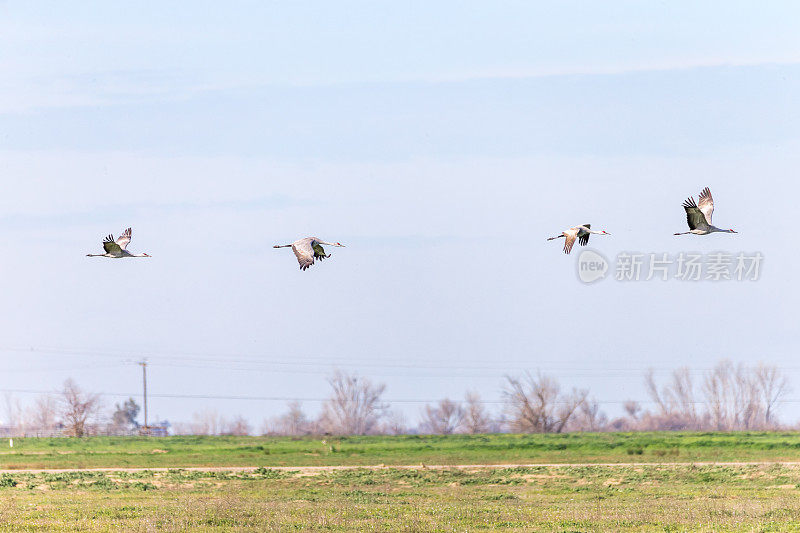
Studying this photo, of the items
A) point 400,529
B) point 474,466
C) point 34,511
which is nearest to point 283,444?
point 474,466

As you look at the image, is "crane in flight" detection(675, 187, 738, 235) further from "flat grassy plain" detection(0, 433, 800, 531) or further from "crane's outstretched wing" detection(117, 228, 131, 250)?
"crane's outstretched wing" detection(117, 228, 131, 250)

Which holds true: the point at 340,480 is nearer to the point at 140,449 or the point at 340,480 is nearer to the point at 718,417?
the point at 140,449

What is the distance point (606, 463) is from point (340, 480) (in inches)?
555

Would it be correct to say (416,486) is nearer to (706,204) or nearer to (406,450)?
(706,204)

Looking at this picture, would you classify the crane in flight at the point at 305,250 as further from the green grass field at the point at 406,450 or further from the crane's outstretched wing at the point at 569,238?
the green grass field at the point at 406,450

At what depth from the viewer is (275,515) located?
31.7 meters

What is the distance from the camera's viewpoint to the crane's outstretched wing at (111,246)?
102 ft

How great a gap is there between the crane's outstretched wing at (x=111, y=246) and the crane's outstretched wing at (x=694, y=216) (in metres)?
14.3

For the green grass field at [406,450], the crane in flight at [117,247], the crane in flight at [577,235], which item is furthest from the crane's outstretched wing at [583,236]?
the green grass field at [406,450]

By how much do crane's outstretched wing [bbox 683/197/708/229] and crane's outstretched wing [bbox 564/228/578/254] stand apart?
2.90 metres

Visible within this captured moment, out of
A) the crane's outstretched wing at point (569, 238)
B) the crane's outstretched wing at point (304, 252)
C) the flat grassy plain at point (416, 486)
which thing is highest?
the crane's outstretched wing at point (569, 238)

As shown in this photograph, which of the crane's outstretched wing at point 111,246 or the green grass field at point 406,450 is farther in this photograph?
the green grass field at point 406,450

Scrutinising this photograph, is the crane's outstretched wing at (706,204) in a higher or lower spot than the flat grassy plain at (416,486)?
higher

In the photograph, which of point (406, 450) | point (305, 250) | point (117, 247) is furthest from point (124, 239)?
point (406, 450)
